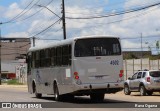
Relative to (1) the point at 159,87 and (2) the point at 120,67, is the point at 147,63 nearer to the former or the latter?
(1) the point at 159,87

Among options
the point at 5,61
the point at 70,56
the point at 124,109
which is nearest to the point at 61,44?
the point at 70,56

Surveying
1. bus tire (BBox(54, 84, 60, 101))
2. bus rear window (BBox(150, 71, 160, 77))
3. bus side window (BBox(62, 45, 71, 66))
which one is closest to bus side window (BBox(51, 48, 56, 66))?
bus tire (BBox(54, 84, 60, 101))

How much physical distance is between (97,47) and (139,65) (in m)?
18.8

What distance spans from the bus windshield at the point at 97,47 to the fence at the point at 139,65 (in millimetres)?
15418

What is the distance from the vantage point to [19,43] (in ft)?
542

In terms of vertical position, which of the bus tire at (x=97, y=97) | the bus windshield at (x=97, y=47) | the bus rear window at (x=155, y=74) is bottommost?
the bus tire at (x=97, y=97)

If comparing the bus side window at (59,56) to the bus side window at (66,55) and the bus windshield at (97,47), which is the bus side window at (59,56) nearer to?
the bus side window at (66,55)

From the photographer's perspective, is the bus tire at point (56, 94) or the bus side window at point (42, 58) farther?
the bus side window at point (42, 58)

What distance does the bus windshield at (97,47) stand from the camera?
24062mm

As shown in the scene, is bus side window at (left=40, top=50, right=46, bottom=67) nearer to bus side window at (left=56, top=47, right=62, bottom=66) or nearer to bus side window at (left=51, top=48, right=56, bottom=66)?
bus side window at (left=51, top=48, right=56, bottom=66)

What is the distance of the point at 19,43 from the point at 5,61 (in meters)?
12.0

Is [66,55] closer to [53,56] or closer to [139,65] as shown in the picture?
[53,56]

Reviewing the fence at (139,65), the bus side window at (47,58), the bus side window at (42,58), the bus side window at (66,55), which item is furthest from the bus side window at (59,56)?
the fence at (139,65)

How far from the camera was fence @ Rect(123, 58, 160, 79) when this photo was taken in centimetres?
3984
